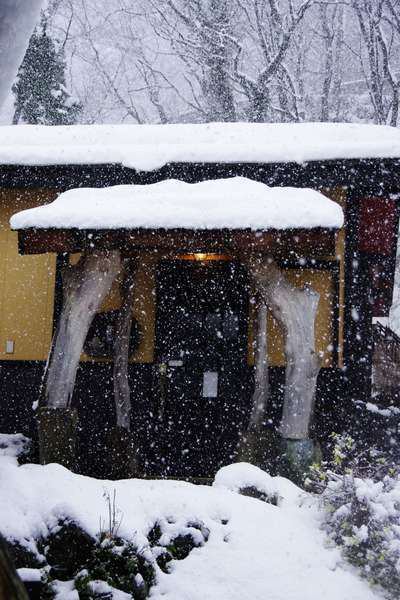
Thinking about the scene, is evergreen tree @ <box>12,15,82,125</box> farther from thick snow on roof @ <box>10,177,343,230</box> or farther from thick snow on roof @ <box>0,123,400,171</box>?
thick snow on roof @ <box>10,177,343,230</box>

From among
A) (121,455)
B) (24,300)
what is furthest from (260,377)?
(24,300)

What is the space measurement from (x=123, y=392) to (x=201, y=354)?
4.52 ft

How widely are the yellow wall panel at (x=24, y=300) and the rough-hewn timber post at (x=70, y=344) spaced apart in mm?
2012

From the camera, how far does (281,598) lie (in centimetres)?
322

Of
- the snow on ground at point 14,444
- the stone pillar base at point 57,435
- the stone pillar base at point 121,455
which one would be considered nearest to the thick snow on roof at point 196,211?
the stone pillar base at point 57,435

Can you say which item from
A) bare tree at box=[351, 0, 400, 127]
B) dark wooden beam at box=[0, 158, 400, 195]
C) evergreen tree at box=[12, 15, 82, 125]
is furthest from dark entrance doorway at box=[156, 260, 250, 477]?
evergreen tree at box=[12, 15, 82, 125]

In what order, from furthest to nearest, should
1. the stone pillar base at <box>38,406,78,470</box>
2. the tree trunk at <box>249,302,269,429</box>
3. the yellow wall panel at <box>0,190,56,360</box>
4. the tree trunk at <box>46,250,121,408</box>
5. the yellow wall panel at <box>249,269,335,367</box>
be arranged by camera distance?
1. the yellow wall panel at <box>0,190,56,360</box>
2. the yellow wall panel at <box>249,269,335,367</box>
3. the tree trunk at <box>249,302,269,429</box>
4. the tree trunk at <box>46,250,121,408</box>
5. the stone pillar base at <box>38,406,78,470</box>

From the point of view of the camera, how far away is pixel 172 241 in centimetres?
556

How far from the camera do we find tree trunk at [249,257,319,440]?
554 cm

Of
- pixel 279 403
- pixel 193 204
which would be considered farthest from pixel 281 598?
pixel 279 403

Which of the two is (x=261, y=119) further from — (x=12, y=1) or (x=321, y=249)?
(x=12, y=1)

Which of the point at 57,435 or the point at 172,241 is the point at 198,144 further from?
the point at 57,435

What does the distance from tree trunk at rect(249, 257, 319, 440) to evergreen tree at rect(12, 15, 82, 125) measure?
45.4ft

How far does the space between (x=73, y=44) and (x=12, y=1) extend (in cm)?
2188
